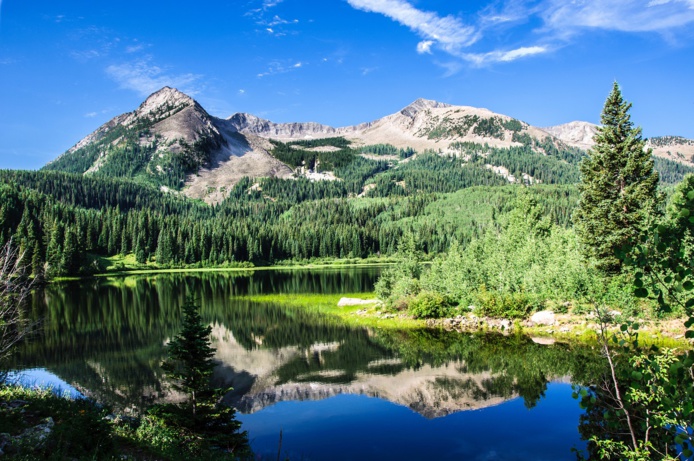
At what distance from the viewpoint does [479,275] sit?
2053 inches

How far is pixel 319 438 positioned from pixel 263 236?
15543 cm

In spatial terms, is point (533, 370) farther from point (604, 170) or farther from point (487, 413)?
point (604, 170)

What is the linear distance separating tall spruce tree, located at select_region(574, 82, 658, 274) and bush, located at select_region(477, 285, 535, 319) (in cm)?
811

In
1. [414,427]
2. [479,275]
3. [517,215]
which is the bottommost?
[414,427]

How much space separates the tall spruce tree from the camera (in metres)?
40.2

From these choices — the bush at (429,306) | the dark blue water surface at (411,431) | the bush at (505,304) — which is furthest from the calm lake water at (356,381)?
the bush at (505,304)

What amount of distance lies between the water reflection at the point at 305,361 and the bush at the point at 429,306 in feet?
14.0

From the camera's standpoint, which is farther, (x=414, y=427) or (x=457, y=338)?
(x=457, y=338)

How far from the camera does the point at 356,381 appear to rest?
32031mm

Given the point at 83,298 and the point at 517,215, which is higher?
the point at 517,215

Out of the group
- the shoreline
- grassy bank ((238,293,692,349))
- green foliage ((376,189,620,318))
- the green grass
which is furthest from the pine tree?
the shoreline

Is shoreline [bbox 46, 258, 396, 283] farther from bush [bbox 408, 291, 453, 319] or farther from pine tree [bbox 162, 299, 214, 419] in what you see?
pine tree [bbox 162, 299, 214, 419]

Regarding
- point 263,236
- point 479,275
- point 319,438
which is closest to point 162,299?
point 479,275

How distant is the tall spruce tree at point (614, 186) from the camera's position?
4025 cm
